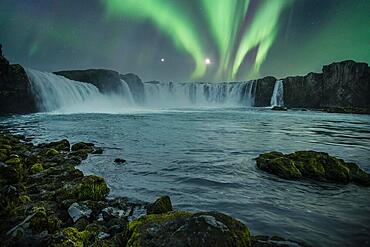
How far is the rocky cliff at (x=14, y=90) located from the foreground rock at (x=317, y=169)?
42765mm

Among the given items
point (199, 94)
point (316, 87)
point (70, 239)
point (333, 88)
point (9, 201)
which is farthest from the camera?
point (199, 94)

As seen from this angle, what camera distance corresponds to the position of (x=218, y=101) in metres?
98.1

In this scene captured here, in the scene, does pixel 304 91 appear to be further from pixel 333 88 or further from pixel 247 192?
pixel 247 192

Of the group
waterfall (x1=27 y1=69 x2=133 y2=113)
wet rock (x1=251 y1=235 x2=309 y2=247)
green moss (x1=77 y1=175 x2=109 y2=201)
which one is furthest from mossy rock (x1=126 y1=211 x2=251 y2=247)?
waterfall (x1=27 y1=69 x2=133 y2=113)

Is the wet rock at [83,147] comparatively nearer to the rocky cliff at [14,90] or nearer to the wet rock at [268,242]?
the wet rock at [268,242]

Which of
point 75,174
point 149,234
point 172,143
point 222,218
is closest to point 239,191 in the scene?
point 222,218

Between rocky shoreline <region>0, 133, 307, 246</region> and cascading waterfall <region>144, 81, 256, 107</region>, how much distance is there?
294ft

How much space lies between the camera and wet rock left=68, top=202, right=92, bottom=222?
5091 mm

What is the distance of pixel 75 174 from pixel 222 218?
5849 millimetres

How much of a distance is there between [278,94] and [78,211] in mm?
95620

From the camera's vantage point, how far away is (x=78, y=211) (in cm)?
523

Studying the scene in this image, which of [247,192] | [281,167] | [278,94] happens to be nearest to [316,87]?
[278,94]

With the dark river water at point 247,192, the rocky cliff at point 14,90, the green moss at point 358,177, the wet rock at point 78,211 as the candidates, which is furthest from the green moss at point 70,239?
the rocky cliff at point 14,90

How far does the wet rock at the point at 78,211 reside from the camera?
16.7 feet
